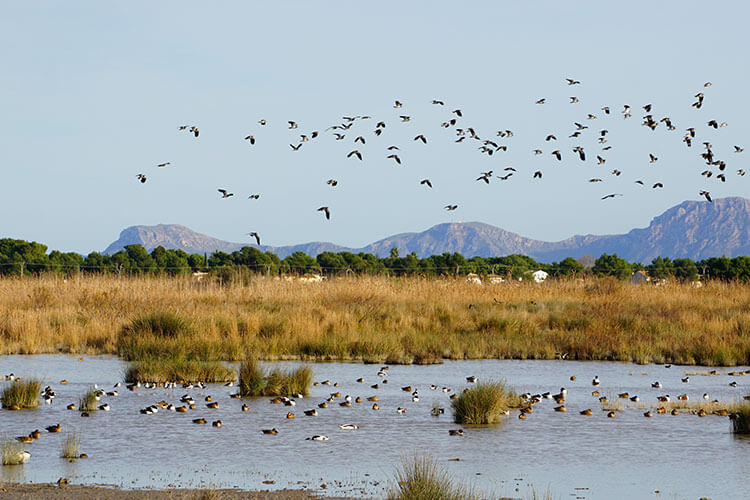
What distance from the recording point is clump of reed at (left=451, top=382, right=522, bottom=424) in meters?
14.5

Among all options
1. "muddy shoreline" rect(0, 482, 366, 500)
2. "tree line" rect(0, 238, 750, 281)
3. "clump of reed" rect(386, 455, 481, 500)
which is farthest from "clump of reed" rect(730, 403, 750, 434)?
"tree line" rect(0, 238, 750, 281)

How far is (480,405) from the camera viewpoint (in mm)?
14516

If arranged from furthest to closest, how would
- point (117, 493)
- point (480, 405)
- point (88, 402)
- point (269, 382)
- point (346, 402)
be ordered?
point (269, 382) → point (346, 402) → point (88, 402) → point (480, 405) → point (117, 493)

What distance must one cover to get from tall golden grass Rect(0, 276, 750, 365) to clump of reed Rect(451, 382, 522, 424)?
8.65 m

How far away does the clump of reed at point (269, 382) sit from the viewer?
17344 millimetres

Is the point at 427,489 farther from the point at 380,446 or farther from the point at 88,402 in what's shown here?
the point at 88,402

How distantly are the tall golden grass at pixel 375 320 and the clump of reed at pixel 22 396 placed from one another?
597cm

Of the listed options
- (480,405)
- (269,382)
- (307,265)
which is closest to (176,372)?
(269,382)

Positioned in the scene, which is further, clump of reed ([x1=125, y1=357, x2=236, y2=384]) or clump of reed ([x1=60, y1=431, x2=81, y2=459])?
clump of reed ([x1=125, y1=357, x2=236, y2=384])

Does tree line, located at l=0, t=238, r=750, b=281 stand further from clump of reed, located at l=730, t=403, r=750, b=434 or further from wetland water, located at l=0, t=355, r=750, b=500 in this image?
clump of reed, located at l=730, t=403, r=750, b=434

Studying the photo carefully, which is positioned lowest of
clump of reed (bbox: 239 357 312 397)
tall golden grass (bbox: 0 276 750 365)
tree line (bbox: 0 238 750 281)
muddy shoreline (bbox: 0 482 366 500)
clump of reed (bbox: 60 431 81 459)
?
muddy shoreline (bbox: 0 482 366 500)

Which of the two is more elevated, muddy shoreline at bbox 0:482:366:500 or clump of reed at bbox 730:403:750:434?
clump of reed at bbox 730:403:750:434

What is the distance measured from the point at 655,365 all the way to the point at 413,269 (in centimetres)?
3421

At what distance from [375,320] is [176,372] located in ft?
33.9
